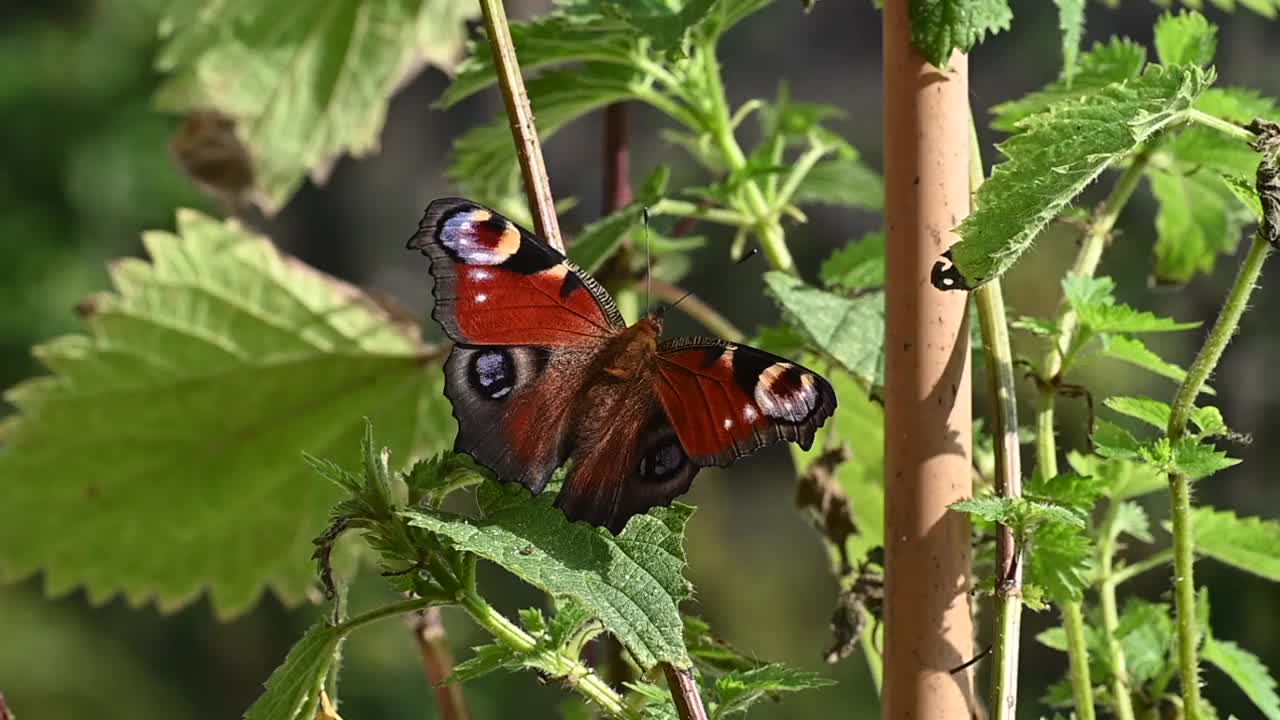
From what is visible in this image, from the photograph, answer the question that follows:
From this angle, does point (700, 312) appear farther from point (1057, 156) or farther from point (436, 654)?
point (1057, 156)

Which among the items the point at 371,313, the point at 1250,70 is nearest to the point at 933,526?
the point at 371,313

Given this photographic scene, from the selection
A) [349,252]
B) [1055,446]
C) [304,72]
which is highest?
[349,252]

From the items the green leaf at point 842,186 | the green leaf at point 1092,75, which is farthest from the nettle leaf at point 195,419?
the green leaf at point 1092,75

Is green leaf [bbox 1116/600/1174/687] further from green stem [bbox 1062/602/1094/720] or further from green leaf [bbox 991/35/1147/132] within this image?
green leaf [bbox 991/35/1147/132]

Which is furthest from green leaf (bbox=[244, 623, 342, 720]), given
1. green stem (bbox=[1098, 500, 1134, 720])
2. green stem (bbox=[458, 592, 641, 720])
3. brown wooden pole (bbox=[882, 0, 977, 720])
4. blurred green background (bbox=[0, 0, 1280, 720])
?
blurred green background (bbox=[0, 0, 1280, 720])

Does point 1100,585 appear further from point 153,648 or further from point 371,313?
point 153,648

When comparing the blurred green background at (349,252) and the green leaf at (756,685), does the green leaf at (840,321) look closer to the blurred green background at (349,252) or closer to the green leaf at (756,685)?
the green leaf at (756,685)

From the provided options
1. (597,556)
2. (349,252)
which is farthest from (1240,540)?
(349,252)

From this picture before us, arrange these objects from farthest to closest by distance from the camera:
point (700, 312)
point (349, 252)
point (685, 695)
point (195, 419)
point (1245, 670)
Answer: point (349, 252) < point (195, 419) < point (700, 312) < point (1245, 670) < point (685, 695)
